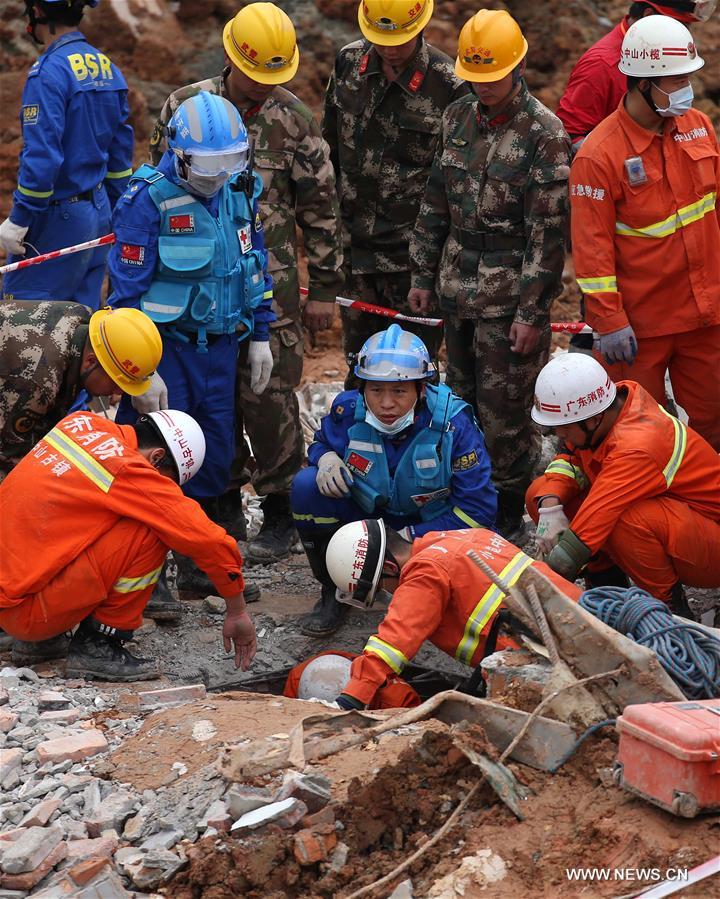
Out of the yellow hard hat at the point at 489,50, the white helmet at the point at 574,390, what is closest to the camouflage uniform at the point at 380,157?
the yellow hard hat at the point at 489,50

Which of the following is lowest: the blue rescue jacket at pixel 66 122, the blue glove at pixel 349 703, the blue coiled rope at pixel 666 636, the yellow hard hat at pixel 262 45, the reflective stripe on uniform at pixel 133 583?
the blue glove at pixel 349 703

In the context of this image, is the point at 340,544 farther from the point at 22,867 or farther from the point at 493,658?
the point at 22,867

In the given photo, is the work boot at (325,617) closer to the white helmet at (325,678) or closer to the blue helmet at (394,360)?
the white helmet at (325,678)

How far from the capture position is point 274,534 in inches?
278

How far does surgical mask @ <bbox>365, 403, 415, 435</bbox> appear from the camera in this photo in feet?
19.5

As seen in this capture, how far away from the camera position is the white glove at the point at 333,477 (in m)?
6.03

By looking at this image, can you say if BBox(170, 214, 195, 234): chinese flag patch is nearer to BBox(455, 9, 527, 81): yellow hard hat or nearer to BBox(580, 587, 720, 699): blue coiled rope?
BBox(455, 9, 527, 81): yellow hard hat

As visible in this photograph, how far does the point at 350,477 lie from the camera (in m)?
6.08

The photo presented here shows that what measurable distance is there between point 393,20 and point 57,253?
223cm

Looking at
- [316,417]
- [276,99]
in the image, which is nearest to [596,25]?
[316,417]

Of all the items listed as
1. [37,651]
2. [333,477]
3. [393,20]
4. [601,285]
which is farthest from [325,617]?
[393,20]

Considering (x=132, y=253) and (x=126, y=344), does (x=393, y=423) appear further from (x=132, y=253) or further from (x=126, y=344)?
(x=132, y=253)

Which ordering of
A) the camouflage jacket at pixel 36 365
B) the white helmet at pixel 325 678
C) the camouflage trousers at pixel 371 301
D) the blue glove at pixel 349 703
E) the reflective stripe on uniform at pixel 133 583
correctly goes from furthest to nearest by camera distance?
the camouflage trousers at pixel 371 301 < the camouflage jacket at pixel 36 365 < the white helmet at pixel 325 678 < the reflective stripe on uniform at pixel 133 583 < the blue glove at pixel 349 703

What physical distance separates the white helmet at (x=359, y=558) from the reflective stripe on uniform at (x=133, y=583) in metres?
0.75
